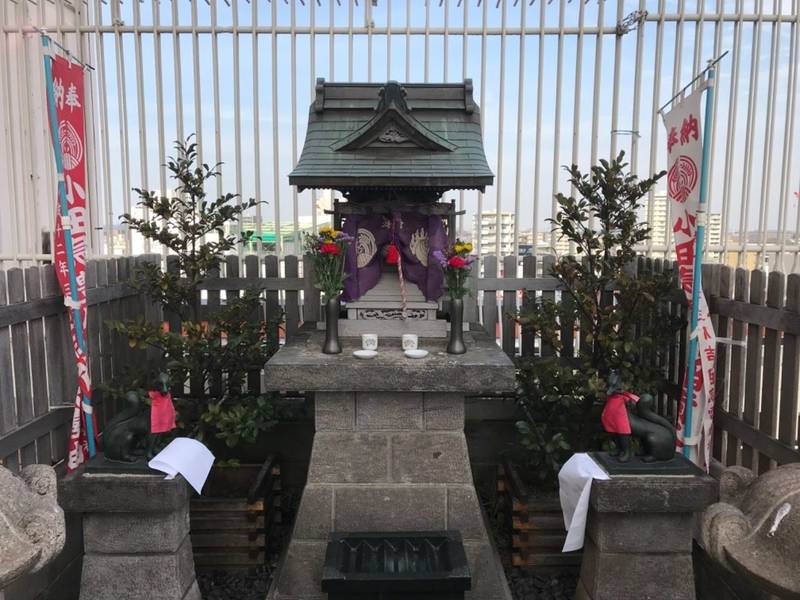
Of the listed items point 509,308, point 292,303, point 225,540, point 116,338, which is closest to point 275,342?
point 292,303

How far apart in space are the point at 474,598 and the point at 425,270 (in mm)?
2038

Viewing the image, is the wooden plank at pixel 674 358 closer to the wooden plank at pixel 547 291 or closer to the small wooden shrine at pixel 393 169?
the wooden plank at pixel 547 291

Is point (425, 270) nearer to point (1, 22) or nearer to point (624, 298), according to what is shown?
point (624, 298)

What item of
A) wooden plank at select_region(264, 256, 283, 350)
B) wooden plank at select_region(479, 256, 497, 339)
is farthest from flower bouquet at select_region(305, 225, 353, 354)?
wooden plank at select_region(479, 256, 497, 339)

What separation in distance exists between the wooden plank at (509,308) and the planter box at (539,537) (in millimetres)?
1559

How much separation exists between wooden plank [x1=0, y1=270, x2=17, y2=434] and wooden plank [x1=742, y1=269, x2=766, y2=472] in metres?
4.25

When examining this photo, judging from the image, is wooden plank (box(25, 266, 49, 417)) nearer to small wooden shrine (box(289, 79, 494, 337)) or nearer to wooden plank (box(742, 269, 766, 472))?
small wooden shrine (box(289, 79, 494, 337))

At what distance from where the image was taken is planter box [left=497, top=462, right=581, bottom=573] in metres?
3.76

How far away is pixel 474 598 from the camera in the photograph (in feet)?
10.4

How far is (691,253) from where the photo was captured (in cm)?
357

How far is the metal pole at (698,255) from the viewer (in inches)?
128

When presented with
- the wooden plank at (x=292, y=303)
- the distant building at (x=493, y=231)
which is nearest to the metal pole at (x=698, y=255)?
the distant building at (x=493, y=231)

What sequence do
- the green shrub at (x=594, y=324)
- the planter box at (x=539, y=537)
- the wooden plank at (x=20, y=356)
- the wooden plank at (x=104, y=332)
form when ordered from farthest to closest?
the wooden plank at (x=104, y=332), the green shrub at (x=594, y=324), the planter box at (x=539, y=537), the wooden plank at (x=20, y=356)

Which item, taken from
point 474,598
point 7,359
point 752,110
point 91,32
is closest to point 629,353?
point 474,598
